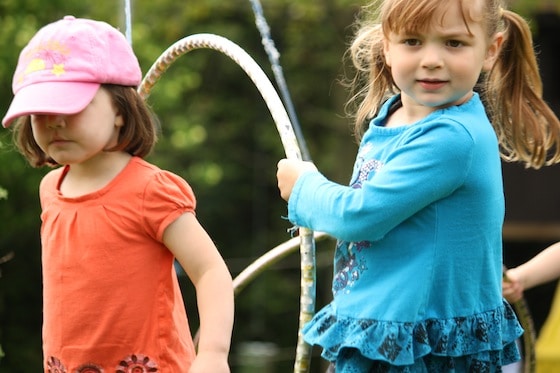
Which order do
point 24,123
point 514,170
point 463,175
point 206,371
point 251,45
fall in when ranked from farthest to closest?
point 251,45
point 514,170
point 24,123
point 206,371
point 463,175

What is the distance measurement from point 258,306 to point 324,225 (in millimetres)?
10558

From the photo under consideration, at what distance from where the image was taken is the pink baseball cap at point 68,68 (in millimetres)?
2990

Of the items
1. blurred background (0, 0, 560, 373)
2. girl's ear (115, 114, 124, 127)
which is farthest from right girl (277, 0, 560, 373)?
blurred background (0, 0, 560, 373)

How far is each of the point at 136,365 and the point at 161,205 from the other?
0.42 meters

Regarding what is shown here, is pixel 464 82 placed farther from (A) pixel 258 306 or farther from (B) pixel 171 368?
(A) pixel 258 306

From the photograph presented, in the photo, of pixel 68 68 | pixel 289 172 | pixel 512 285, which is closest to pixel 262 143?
pixel 512 285

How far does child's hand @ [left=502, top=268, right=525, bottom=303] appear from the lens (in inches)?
142

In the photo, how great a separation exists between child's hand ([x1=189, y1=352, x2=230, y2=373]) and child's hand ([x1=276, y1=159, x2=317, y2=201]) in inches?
17.2

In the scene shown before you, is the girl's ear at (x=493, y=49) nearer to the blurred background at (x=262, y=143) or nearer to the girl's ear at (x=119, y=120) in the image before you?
the girl's ear at (x=119, y=120)

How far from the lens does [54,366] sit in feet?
10.3

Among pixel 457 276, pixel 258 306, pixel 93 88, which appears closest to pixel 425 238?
pixel 457 276

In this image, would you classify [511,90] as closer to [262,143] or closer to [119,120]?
[119,120]

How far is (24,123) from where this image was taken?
3229mm

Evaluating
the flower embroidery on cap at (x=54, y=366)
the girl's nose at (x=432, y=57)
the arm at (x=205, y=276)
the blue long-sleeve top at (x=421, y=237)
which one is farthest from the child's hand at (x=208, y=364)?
the girl's nose at (x=432, y=57)
